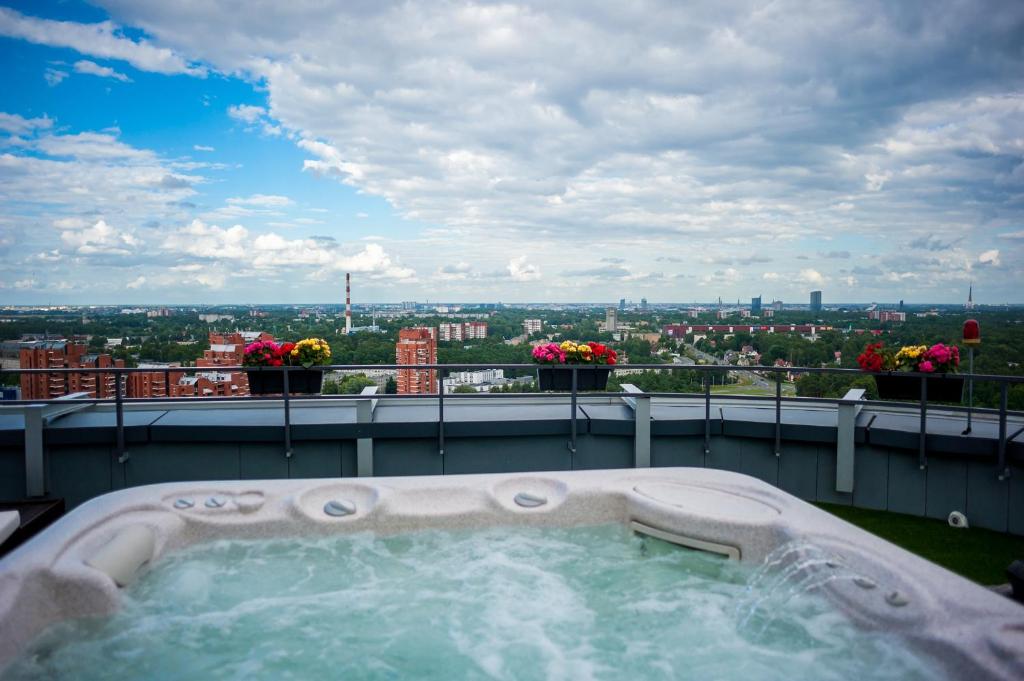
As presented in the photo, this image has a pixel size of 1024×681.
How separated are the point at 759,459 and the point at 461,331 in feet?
9.09

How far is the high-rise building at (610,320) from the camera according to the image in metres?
5.74

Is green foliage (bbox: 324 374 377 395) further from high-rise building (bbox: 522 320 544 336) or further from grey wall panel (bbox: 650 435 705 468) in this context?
grey wall panel (bbox: 650 435 705 468)

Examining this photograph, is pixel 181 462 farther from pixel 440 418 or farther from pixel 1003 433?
pixel 1003 433

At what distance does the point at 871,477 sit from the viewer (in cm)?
468

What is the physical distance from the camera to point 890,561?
96.7 inches

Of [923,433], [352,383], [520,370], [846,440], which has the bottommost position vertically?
[846,440]

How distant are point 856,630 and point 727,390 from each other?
2935 mm

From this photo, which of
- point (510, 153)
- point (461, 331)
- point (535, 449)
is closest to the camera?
point (535, 449)

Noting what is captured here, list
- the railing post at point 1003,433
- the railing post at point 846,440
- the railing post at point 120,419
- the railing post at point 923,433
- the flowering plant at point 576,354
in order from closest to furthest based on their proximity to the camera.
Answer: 1. the railing post at point 1003,433
2. the railing post at point 923,433
3. the railing post at point 120,419
4. the railing post at point 846,440
5. the flowering plant at point 576,354

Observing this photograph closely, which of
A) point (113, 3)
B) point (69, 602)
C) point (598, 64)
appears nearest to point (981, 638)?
point (69, 602)

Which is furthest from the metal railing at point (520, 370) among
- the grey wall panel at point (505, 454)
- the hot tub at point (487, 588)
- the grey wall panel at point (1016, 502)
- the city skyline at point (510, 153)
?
the city skyline at point (510, 153)

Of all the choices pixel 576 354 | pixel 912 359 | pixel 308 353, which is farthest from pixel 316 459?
pixel 912 359

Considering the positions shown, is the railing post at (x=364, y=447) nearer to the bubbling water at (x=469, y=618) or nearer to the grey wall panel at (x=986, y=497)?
the bubbling water at (x=469, y=618)

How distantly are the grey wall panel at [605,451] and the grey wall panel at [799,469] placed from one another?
1.17 metres
